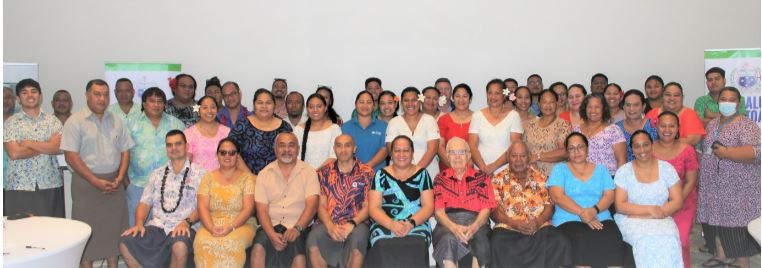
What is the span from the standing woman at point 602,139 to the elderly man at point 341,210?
1.65 m

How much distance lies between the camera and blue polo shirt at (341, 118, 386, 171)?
516 cm

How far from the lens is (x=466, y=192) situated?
4.45 metres

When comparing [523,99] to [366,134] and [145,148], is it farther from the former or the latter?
[145,148]

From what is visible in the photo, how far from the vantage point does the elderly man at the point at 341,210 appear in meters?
4.29

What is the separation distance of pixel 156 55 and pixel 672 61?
5.96m

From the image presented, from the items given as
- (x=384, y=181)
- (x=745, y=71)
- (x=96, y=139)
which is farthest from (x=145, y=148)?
(x=745, y=71)

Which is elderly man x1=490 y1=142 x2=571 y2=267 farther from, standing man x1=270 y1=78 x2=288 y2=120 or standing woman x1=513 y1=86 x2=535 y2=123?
standing man x1=270 y1=78 x2=288 y2=120

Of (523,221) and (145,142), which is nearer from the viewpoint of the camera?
(523,221)

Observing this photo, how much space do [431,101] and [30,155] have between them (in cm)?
303

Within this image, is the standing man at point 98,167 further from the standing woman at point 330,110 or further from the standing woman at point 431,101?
the standing woman at point 431,101

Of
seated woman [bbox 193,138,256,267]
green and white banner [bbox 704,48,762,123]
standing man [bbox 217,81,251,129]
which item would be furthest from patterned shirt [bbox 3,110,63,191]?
green and white banner [bbox 704,48,762,123]

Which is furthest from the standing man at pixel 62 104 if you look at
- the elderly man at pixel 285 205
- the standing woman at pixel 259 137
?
the elderly man at pixel 285 205

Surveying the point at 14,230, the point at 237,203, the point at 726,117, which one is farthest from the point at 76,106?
the point at 726,117

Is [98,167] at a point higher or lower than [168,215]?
higher
